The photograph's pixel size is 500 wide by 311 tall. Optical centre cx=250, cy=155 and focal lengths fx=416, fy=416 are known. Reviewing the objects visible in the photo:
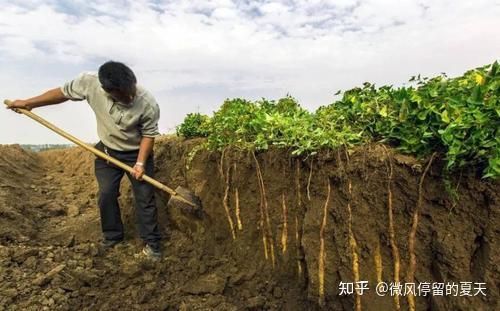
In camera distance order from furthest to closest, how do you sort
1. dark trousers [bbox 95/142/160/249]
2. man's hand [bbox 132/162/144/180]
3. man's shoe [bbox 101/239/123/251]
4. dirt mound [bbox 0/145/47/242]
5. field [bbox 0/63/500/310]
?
dirt mound [bbox 0/145/47/242]
man's shoe [bbox 101/239/123/251]
dark trousers [bbox 95/142/160/249]
man's hand [bbox 132/162/144/180]
field [bbox 0/63/500/310]

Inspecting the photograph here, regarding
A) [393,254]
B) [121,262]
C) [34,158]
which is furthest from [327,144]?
[34,158]

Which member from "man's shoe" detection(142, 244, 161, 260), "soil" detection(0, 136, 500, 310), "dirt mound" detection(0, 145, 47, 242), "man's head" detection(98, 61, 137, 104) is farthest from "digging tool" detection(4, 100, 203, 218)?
"dirt mound" detection(0, 145, 47, 242)

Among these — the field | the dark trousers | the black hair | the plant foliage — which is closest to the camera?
the plant foliage

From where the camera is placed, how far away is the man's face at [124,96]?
4.38 metres

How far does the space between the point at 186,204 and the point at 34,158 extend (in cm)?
998

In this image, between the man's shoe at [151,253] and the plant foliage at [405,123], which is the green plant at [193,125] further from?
the man's shoe at [151,253]

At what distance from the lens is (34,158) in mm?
12773

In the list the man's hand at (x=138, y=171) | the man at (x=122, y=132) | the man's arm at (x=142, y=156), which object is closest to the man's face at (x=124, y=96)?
the man at (x=122, y=132)

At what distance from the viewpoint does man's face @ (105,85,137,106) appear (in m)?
4.38

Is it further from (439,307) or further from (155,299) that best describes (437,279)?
(155,299)

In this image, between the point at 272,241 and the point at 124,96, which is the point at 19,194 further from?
the point at 272,241

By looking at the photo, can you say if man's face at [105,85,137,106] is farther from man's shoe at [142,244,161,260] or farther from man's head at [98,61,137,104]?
man's shoe at [142,244,161,260]

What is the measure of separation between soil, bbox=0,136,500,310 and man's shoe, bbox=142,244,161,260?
0.11m

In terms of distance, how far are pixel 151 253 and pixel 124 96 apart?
1.84 meters
